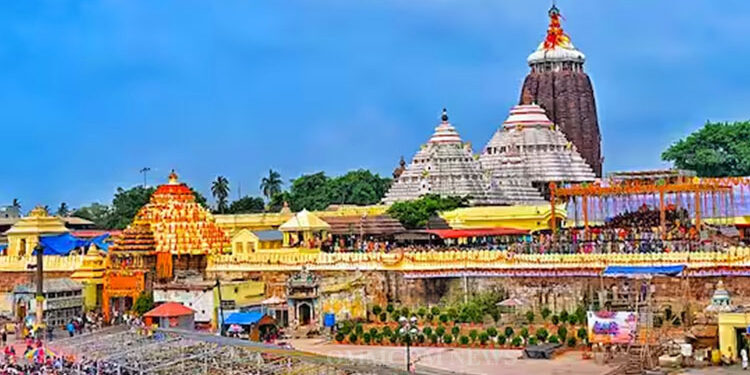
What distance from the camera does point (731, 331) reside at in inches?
1411

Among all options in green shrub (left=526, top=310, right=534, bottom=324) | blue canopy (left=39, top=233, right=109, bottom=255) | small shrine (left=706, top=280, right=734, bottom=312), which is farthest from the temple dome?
small shrine (left=706, top=280, right=734, bottom=312)

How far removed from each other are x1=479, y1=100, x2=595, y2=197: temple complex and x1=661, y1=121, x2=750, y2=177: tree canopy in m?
11.2

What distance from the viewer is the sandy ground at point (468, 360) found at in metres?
35.7

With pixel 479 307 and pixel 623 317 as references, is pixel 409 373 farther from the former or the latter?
pixel 479 307

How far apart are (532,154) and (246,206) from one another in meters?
29.9

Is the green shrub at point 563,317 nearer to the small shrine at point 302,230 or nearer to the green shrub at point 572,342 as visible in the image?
the green shrub at point 572,342

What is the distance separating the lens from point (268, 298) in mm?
49906

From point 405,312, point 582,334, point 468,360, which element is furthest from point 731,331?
point 405,312

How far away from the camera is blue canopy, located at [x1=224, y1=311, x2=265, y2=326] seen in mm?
44156

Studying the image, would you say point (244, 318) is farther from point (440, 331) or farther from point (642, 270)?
point (642, 270)

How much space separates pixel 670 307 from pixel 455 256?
8985 millimetres

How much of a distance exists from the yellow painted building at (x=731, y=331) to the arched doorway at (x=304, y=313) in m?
16.4

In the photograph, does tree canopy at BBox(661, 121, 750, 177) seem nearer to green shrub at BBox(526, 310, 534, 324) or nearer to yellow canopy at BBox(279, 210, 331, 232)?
yellow canopy at BBox(279, 210, 331, 232)

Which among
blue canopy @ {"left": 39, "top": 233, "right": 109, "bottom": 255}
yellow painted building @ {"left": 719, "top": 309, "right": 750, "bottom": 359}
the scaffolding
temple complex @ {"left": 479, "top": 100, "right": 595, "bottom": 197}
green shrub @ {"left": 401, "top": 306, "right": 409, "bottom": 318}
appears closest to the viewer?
the scaffolding
